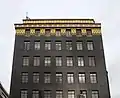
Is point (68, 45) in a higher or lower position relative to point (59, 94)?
higher

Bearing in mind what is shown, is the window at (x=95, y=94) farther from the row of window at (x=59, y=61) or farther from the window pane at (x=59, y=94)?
the window pane at (x=59, y=94)

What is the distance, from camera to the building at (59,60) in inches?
1865

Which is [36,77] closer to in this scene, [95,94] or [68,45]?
[68,45]

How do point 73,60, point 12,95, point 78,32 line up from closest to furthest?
point 12,95, point 73,60, point 78,32

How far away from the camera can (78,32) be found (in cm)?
5422

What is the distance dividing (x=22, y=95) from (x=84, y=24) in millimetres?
21431

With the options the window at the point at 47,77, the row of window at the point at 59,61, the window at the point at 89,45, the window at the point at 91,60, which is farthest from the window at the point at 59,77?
the window at the point at 89,45

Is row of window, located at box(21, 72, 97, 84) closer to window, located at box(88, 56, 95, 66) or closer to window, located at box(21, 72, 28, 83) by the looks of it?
window, located at box(21, 72, 28, 83)

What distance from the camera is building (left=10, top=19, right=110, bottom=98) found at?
47.4m

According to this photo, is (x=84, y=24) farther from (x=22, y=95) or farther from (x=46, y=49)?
(x=22, y=95)

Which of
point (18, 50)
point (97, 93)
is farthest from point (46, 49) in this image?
point (97, 93)

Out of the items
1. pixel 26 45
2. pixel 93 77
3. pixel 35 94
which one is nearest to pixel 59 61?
pixel 93 77

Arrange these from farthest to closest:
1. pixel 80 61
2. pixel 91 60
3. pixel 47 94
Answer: pixel 91 60 < pixel 80 61 < pixel 47 94

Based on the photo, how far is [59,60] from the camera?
1999 inches
